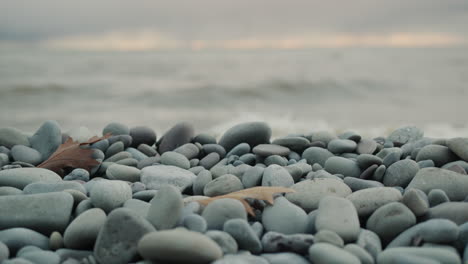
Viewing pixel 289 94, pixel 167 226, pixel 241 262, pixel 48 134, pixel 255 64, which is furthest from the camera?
pixel 255 64

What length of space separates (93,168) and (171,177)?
23.0 inches

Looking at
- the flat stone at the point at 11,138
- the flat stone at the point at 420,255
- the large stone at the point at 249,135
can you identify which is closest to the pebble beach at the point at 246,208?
the flat stone at the point at 420,255

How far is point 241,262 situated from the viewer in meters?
1.42

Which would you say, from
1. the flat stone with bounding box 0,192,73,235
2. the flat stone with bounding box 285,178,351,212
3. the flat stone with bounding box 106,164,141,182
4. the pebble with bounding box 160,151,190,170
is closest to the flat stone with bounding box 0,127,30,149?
the flat stone with bounding box 106,164,141,182

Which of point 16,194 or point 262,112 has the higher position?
point 16,194

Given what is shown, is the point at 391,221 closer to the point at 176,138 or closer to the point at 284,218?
the point at 284,218

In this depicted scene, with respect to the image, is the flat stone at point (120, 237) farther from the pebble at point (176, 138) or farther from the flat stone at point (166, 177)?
the pebble at point (176, 138)

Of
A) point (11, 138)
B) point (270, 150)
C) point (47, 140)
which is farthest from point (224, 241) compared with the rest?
point (11, 138)

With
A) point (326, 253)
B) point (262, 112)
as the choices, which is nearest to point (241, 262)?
point (326, 253)

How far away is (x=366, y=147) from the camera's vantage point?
2789mm

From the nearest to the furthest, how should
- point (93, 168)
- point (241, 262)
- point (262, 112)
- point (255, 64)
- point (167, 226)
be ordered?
point (241, 262) < point (167, 226) < point (93, 168) < point (262, 112) < point (255, 64)

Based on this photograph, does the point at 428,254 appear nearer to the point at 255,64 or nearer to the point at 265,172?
the point at 265,172

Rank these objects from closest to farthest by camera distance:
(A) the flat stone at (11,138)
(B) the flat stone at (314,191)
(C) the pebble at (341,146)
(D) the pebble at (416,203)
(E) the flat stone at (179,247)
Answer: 1. (E) the flat stone at (179,247)
2. (D) the pebble at (416,203)
3. (B) the flat stone at (314,191)
4. (C) the pebble at (341,146)
5. (A) the flat stone at (11,138)

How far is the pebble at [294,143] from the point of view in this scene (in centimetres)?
279
